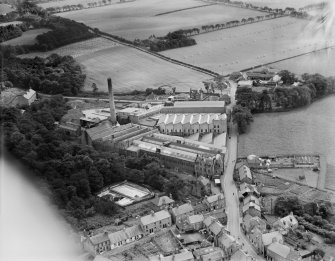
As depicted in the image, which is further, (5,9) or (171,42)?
(5,9)

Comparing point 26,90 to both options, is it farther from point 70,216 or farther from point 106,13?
point 106,13

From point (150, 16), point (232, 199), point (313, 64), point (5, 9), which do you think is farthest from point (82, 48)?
point (232, 199)

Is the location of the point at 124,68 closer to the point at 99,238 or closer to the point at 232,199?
the point at 232,199

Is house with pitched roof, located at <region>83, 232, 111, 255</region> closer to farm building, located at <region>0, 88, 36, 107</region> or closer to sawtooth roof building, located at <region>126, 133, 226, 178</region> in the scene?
sawtooth roof building, located at <region>126, 133, 226, 178</region>

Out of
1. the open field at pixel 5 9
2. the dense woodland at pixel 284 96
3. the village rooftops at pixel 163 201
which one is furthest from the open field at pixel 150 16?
the village rooftops at pixel 163 201

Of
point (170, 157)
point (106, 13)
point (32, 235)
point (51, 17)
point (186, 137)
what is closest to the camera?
point (32, 235)

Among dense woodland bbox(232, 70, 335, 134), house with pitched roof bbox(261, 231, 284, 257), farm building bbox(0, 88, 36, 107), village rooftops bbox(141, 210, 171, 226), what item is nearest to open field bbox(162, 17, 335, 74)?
dense woodland bbox(232, 70, 335, 134)

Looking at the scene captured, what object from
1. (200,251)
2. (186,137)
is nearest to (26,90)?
(186,137)
